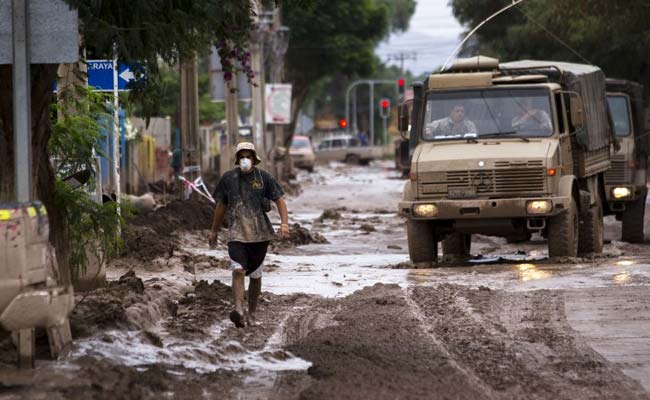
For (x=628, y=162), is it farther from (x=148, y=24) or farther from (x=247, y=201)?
(x=148, y=24)

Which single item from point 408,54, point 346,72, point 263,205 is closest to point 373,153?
point 346,72

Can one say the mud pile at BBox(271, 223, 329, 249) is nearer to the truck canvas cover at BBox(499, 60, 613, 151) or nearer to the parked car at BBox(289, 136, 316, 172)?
the truck canvas cover at BBox(499, 60, 613, 151)

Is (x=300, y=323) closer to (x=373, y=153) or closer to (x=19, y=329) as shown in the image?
(x=19, y=329)

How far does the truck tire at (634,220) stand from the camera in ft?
77.9

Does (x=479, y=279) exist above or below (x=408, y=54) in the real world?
below

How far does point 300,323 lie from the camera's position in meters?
12.3

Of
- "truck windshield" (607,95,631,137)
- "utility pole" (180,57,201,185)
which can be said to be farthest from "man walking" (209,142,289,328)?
"utility pole" (180,57,201,185)

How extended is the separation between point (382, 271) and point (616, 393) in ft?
30.6

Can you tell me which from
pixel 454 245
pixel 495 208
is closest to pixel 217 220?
pixel 495 208

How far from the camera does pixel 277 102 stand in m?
50.6

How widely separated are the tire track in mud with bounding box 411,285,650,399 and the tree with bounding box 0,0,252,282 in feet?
10.5

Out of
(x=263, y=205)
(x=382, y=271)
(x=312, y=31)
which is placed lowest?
(x=382, y=271)

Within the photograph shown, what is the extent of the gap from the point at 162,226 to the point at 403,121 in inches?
212

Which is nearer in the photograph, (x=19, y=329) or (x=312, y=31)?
(x=19, y=329)
